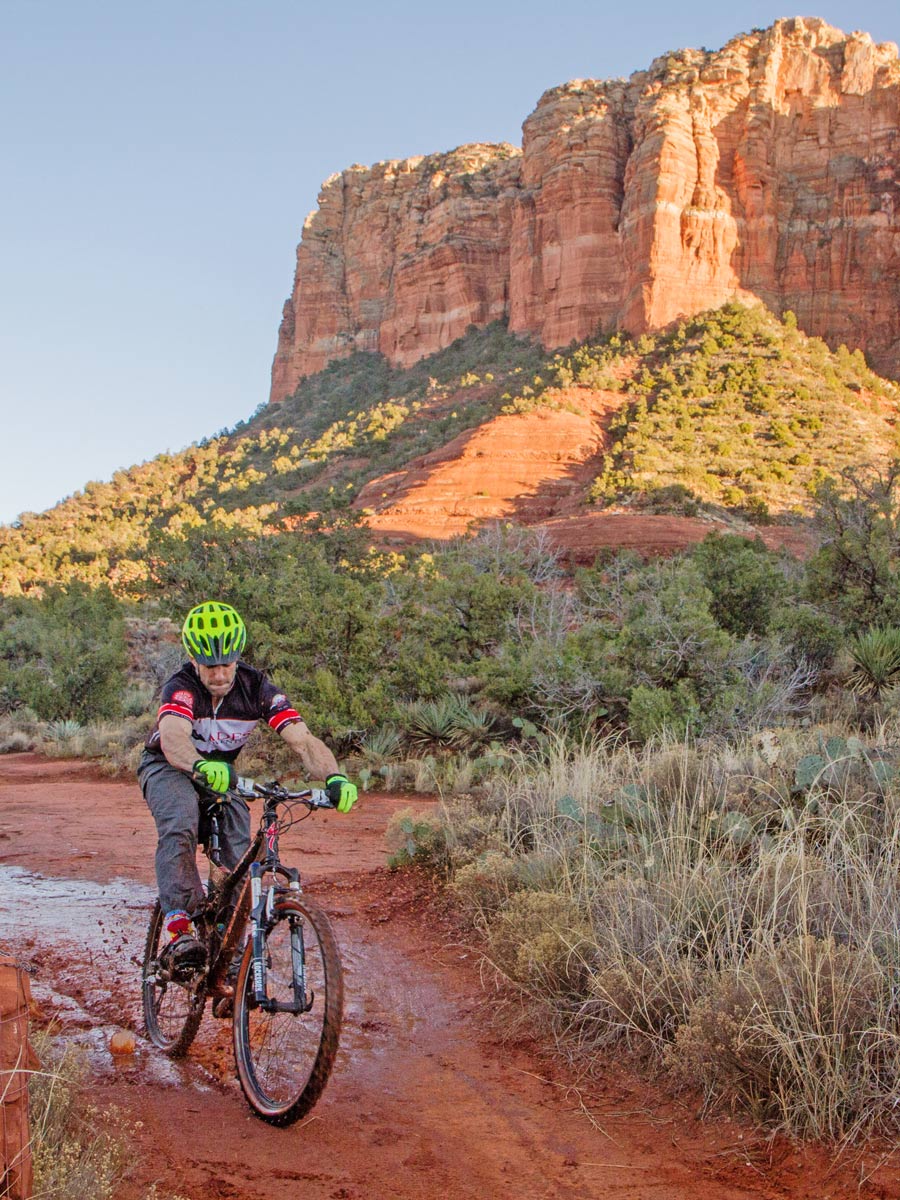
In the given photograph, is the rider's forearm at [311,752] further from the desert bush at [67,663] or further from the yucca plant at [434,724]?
the desert bush at [67,663]

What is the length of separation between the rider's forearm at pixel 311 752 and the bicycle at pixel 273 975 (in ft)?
1.07

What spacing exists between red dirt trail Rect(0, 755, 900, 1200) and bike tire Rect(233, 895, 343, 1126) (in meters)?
0.13

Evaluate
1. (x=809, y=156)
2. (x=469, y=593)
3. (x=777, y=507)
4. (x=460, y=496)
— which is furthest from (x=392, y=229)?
(x=469, y=593)

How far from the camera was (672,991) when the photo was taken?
13.3ft

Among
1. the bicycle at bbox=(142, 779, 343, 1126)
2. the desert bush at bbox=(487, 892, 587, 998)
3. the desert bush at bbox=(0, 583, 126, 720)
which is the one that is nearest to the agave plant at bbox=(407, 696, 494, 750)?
the desert bush at bbox=(487, 892, 587, 998)

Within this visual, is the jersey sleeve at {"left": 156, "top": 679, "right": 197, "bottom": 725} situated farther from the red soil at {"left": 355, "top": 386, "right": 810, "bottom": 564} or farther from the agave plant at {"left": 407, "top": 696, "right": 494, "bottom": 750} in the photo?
the red soil at {"left": 355, "top": 386, "right": 810, "bottom": 564}

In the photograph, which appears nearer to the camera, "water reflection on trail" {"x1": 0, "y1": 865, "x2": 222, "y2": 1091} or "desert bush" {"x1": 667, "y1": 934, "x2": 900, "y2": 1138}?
"desert bush" {"x1": 667, "y1": 934, "x2": 900, "y2": 1138}

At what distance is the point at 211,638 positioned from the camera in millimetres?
4098

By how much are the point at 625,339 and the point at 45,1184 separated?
53720 mm

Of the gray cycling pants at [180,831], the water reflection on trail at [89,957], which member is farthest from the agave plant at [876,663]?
the gray cycling pants at [180,831]

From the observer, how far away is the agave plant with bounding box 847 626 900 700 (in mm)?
10180

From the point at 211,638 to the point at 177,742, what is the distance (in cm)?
45

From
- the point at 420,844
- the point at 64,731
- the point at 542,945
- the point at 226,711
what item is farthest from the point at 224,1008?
the point at 64,731

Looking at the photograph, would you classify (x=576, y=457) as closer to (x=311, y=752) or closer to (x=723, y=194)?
(x=723, y=194)
